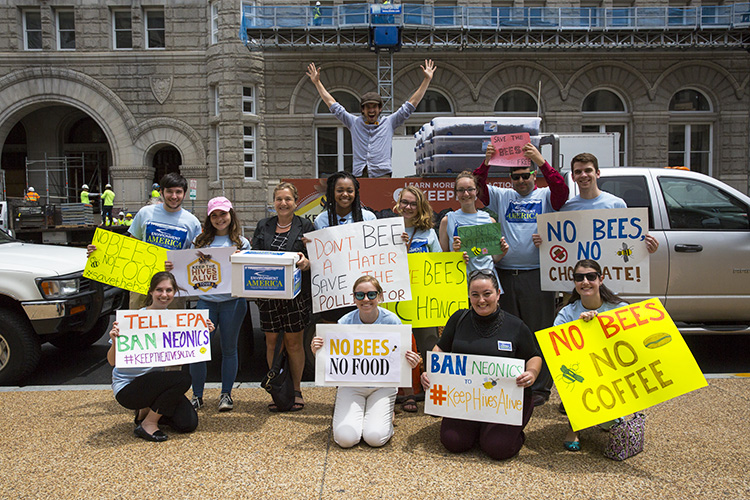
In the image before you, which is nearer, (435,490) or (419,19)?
A: (435,490)

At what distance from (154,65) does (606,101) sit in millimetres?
16793

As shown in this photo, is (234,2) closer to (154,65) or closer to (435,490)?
(154,65)

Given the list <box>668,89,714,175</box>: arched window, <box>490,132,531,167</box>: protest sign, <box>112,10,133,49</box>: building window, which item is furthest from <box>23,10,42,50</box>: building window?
<box>668,89,714,175</box>: arched window

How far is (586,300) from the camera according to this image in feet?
12.7

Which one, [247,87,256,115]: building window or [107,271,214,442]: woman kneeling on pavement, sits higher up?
[247,87,256,115]: building window

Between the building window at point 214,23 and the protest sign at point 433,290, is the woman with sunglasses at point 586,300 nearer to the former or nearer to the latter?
the protest sign at point 433,290

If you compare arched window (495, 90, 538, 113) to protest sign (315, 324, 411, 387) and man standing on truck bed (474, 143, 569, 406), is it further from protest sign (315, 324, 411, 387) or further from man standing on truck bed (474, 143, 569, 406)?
protest sign (315, 324, 411, 387)

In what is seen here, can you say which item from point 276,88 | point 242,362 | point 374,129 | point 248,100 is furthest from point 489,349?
point 248,100

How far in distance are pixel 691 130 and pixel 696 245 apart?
1781 centimetres

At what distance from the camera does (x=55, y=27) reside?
70.0 ft

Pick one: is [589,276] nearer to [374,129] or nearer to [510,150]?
[510,150]

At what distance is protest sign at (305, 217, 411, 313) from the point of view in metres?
4.49

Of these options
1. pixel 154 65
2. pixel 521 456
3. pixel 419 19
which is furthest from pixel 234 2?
pixel 521 456

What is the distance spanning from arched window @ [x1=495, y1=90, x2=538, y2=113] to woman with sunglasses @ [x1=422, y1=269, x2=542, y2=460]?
17.8 meters
